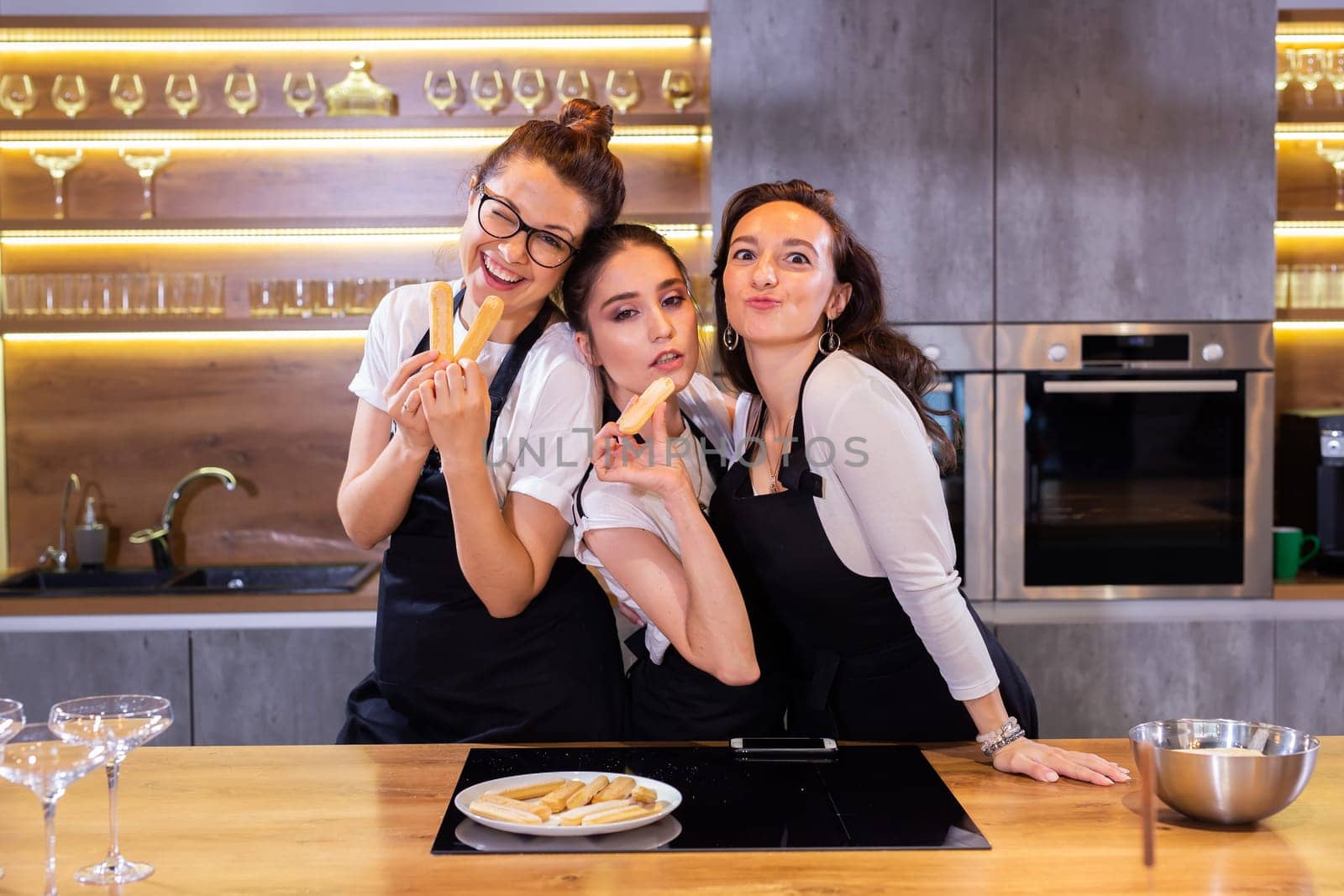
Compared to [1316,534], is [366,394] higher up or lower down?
higher up

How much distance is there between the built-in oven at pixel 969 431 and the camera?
11.5 ft

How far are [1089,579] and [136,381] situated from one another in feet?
9.70

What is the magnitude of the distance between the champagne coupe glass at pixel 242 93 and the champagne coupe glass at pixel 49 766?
111 inches

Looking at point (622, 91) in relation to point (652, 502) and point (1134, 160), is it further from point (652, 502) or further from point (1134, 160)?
point (652, 502)

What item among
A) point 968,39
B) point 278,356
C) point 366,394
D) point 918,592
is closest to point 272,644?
point 278,356

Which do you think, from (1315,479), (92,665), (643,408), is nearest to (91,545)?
(92,665)

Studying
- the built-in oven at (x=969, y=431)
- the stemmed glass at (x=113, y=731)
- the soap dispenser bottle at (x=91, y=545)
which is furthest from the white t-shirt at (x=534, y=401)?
the soap dispenser bottle at (x=91, y=545)

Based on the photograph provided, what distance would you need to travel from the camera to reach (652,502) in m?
1.93

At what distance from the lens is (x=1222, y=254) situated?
349 cm

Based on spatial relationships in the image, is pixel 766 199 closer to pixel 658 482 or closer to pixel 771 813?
pixel 658 482

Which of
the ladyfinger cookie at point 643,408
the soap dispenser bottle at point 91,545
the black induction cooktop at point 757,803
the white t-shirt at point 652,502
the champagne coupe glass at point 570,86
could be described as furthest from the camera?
the soap dispenser bottle at point 91,545

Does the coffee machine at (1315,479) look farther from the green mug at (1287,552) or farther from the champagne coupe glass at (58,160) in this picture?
the champagne coupe glass at (58,160)

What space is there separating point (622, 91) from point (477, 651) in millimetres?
2218

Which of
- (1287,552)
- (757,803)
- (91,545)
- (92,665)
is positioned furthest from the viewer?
(91,545)
